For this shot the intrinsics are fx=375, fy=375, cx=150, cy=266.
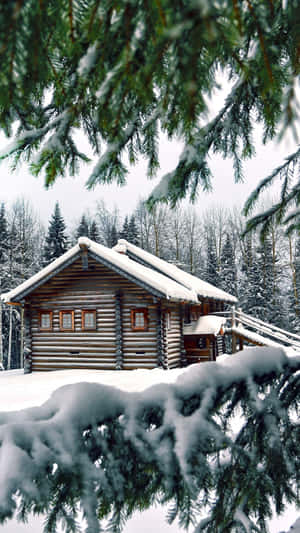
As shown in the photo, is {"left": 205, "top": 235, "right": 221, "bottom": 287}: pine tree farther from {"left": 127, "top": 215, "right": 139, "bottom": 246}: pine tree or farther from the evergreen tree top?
the evergreen tree top

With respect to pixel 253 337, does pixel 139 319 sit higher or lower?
higher

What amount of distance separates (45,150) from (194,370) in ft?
4.09

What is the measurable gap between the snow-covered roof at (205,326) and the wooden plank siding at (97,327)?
140 cm

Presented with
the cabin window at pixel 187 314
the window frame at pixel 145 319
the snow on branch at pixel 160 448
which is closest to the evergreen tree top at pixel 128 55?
the snow on branch at pixel 160 448

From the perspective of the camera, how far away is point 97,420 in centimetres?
138

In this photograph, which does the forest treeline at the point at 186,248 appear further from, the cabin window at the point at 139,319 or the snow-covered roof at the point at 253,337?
the cabin window at the point at 139,319

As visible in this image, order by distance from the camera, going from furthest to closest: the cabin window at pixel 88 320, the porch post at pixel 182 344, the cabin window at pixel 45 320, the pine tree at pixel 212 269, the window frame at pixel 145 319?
the pine tree at pixel 212 269 < the porch post at pixel 182 344 < the cabin window at pixel 45 320 < the cabin window at pixel 88 320 < the window frame at pixel 145 319

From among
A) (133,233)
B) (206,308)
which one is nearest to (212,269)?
(133,233)

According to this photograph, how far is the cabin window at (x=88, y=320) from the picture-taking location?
16781mm

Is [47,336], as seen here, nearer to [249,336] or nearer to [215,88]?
[249,336]

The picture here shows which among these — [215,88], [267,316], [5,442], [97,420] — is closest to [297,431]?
[97,420]

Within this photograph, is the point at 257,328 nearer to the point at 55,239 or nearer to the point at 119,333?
the point at 119,333

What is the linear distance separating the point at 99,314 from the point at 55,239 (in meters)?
18.8

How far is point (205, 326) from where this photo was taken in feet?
62.6
